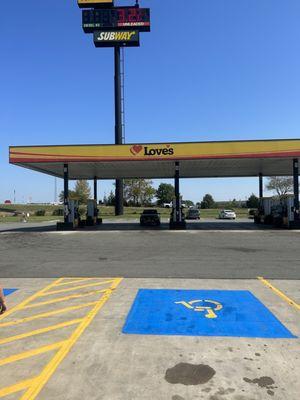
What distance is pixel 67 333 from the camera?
6.62m

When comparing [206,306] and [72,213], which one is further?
[72,213]

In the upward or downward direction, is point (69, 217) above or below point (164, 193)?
below

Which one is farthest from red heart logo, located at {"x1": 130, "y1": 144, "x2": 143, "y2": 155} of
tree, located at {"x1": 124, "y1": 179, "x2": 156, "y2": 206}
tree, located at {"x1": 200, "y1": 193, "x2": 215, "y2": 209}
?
tree, located at {"x1": 200, "y1": 193, "x2": 215, "y2": 209}

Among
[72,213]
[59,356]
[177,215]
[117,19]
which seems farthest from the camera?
[117,19]

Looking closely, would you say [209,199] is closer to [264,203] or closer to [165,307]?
[264,203]

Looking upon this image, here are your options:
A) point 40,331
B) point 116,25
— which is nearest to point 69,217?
point 40,331

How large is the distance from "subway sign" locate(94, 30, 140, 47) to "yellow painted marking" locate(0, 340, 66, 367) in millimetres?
61843

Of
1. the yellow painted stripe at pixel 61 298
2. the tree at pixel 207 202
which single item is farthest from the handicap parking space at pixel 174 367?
the tree at pixel 207 202

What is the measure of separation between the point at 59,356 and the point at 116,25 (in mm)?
63362

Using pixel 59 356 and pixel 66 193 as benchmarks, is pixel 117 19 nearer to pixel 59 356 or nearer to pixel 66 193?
pixel 66 193

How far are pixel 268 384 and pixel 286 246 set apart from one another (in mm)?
15494

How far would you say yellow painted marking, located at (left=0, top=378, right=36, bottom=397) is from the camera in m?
4.60

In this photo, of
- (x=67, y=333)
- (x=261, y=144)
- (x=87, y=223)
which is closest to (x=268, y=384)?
(x=67, y=333)

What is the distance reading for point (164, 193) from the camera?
13138 cm
